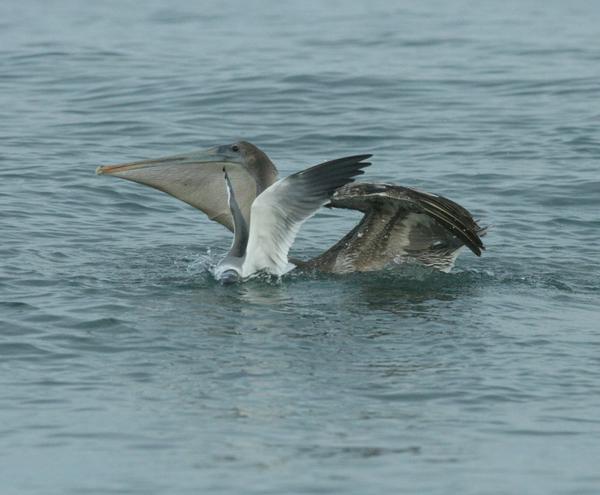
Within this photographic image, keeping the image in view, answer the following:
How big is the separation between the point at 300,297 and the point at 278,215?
1.90 ft

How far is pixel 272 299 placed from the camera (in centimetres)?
902

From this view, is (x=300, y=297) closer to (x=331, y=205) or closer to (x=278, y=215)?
(x=278, y=215)

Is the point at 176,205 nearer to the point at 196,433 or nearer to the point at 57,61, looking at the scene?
the point at 196,433

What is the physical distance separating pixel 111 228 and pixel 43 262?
1457 mm

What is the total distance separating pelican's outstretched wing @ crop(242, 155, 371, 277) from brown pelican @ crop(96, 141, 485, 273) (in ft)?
1.26

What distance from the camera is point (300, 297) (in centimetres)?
913

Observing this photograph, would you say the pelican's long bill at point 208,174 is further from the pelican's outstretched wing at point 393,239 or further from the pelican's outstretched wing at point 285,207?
the pelican's outstretched wing at point 393,239

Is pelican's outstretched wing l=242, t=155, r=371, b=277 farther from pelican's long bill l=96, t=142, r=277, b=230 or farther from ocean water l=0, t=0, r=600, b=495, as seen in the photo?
pelican's long bill l=96, t=142, r=277, b=230

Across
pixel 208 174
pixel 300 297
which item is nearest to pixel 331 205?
pixel 300 297

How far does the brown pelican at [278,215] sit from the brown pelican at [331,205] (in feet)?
0.42

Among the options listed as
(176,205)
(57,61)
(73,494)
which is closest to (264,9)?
(57,61)

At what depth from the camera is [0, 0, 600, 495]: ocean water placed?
6246mm

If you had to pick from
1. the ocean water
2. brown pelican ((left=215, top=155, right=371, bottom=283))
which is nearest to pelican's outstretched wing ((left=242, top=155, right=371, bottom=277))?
brown pelican ((left=215, top=155, right=371, bottom=283))

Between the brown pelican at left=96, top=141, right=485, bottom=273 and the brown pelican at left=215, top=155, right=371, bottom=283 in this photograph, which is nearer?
the brown pelican at left=215, top=155, right=371, bottom=283
